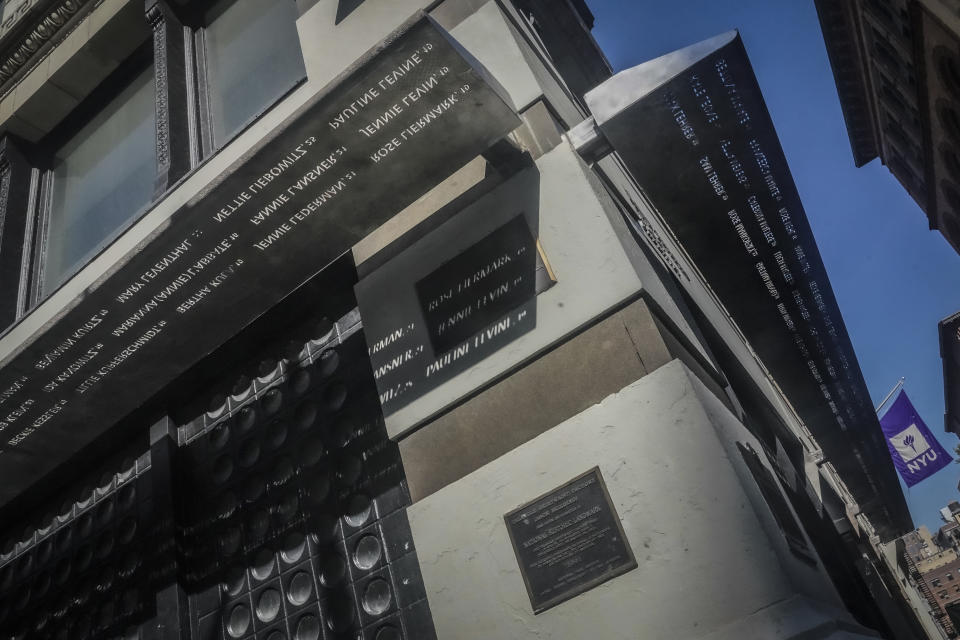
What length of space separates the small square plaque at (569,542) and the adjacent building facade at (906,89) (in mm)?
20670

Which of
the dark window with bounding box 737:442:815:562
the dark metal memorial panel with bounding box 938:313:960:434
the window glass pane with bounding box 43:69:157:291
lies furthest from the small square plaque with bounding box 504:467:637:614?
the dark metal memorial panel with bounding box 938:313:960:434

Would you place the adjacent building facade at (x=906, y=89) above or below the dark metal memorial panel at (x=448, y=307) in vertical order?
above

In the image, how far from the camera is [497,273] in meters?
3.88

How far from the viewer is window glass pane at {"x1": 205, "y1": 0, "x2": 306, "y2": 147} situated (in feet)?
20.7

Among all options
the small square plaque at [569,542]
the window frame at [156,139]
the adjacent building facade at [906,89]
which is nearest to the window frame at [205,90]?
the window frame at [156,139]

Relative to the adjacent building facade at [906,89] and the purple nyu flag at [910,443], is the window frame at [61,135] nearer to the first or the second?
the purple nyu flag at [910,443]

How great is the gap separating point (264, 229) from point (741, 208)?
592cm

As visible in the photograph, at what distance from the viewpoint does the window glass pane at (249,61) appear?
→ 6316 mm

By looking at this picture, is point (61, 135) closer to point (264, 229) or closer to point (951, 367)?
point (264, 229)

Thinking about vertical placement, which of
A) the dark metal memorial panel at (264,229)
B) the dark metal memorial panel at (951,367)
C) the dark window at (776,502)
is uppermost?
the dark metal memorial panel at (951,367)

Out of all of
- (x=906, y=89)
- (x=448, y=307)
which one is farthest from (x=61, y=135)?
(x=906, y=89)

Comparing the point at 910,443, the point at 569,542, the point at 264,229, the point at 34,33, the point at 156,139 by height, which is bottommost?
the point at 569,542

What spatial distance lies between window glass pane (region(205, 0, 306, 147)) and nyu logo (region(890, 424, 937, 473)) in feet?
59.3

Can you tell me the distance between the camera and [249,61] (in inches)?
269
